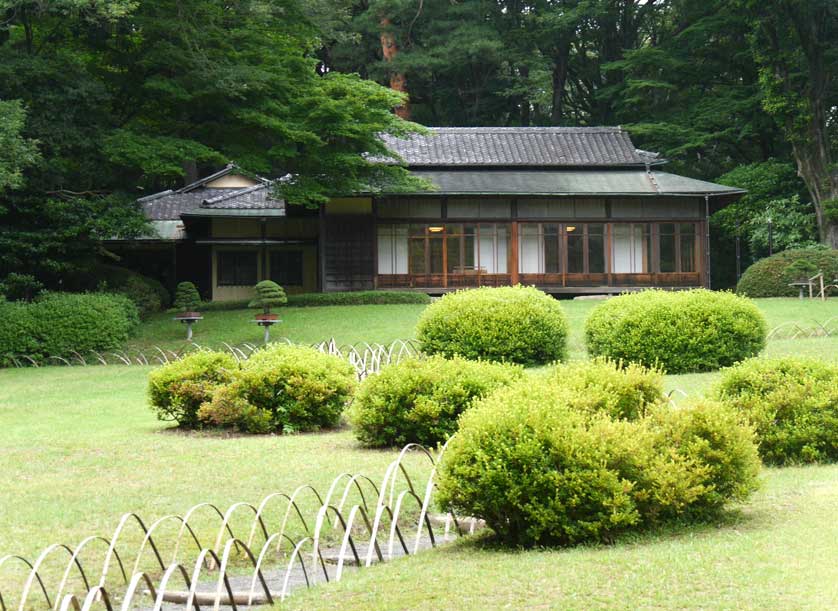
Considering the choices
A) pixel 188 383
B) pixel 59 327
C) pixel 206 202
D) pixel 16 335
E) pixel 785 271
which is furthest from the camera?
pixel 206 202

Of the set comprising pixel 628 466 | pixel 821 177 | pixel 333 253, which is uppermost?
pixel 821 177

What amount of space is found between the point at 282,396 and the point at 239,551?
488 centimetres

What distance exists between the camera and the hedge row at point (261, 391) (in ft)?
38.7

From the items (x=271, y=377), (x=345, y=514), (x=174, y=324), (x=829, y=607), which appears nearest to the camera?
(x=829, y=607)

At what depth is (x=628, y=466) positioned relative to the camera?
22.5 ft

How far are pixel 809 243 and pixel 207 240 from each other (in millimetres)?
19860

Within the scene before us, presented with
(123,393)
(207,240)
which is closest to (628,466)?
(123,393)

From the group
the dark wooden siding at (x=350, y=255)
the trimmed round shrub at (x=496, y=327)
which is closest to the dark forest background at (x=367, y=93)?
the dark wooden siding at (x=350, y=255)

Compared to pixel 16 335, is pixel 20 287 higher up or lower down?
higher up

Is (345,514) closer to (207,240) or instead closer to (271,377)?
(271,377)

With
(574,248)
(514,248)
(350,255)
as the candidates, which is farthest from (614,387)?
(574,248)

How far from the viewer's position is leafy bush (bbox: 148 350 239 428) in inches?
476

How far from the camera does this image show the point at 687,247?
110 ft

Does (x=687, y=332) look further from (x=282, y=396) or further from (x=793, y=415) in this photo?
(x=282, y=396)
